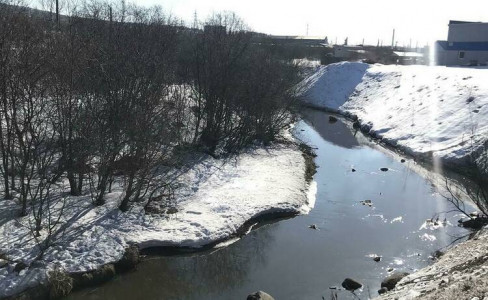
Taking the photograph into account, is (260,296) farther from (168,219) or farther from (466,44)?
(466,44)

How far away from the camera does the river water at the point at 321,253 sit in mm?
12344

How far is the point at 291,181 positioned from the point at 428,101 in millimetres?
20717

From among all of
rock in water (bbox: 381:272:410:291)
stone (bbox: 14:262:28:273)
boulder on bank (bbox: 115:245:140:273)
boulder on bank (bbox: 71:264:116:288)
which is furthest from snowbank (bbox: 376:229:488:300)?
stone (bbox: 14:262:28:273)

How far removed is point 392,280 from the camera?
39.7 ft

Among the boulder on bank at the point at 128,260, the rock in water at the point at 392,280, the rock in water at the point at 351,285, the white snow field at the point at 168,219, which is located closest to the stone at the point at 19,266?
the white snow field at the point at 168,219

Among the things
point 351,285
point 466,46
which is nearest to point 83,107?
point 351,285

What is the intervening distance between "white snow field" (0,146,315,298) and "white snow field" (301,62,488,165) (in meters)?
8.90

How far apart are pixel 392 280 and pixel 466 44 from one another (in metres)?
51.7

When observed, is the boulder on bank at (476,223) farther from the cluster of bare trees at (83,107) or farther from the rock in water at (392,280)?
the cluster of bare trees at (83,107)

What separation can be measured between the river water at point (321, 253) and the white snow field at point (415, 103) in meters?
5.00

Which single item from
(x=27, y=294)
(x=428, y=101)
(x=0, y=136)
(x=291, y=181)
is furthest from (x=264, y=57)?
(x=27, y=294)

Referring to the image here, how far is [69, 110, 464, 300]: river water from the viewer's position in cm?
1234

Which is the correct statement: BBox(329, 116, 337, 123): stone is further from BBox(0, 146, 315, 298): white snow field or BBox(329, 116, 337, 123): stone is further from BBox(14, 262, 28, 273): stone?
BBox(14, 262, 28, 273): stone

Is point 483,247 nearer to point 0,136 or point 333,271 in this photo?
point 333,271
